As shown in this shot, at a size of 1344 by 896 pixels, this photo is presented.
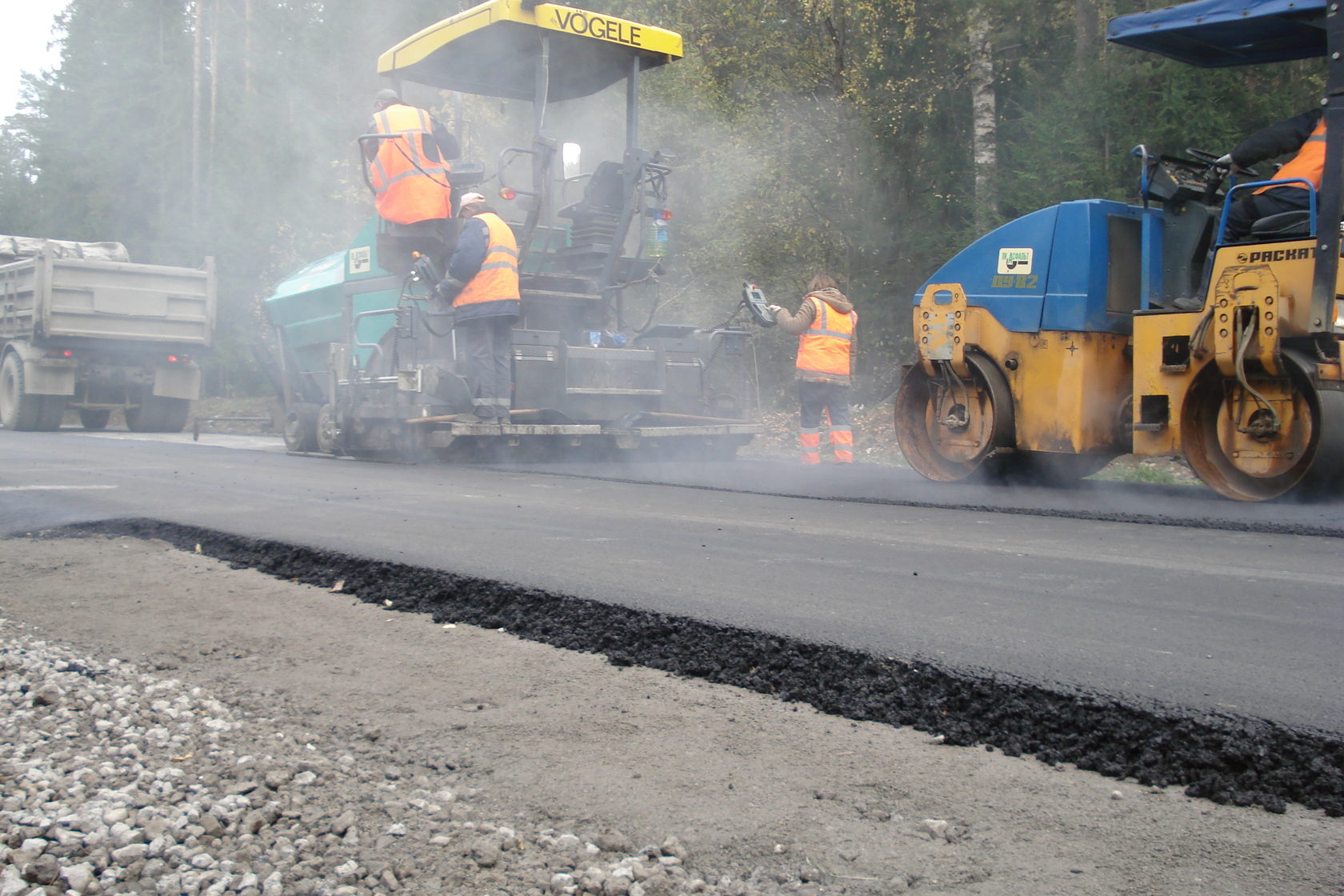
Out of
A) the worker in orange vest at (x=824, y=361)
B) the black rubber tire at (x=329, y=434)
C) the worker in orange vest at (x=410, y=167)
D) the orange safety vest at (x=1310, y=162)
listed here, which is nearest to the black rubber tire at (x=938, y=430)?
the worker in orange vest at (x=824, y=361)

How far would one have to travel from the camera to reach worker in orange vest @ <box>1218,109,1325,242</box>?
607cm

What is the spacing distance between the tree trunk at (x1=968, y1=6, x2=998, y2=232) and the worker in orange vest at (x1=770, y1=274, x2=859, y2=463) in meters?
4.22

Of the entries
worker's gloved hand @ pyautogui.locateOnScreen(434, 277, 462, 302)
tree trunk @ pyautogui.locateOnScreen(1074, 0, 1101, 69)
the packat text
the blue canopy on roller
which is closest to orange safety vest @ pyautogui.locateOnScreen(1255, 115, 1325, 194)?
the packat text

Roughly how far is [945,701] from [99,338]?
15.9 metres

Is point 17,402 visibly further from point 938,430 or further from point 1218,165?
point 1218,165

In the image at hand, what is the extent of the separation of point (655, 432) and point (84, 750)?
704 cm

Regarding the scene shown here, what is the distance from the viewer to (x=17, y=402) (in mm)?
16031

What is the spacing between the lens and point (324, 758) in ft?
8.03

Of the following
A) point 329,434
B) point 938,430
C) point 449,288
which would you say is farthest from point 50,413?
point 938,430

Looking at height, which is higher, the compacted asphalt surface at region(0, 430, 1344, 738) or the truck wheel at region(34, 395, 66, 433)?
the truck wheel at region(34, 395, 66, 433)

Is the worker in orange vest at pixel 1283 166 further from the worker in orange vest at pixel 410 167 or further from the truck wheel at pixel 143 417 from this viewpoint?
the truck wheel at pixel 143 417

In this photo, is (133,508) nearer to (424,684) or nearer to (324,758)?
(424,684)

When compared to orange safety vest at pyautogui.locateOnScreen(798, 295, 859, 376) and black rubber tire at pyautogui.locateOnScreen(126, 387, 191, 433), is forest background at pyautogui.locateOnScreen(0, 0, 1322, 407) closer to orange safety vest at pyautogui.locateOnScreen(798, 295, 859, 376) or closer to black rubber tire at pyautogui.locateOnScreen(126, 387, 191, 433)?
black rubber tire at pyautogui.locateOnScreen(126, 387, 191, 433)

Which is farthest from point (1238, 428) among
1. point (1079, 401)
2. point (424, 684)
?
point (424, 684)
